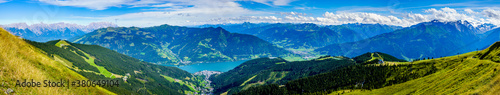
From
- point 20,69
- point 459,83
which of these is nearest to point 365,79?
point 459,83

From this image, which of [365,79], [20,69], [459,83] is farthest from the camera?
[365,79]

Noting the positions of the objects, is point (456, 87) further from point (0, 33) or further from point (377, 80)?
point (0, 33)

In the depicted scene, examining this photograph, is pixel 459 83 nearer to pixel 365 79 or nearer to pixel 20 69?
pixel 365 79

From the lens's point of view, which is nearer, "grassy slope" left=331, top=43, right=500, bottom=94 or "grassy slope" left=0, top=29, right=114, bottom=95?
"grassy slope" left=0, top=29, right=114, bottom=95

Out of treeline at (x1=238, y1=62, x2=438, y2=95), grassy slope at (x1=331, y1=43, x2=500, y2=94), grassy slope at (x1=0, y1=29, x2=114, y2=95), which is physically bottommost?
treeline at (x1=238, y1=62, x2=438, y2=95)

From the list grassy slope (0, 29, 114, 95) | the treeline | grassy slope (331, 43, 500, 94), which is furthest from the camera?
the treeline

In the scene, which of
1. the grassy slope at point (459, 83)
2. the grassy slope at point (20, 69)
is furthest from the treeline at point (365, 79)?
the grassy slope at point (20, 69)

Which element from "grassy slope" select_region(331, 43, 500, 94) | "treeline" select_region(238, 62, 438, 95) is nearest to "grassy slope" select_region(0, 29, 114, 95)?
"grassy slope" select_region(331, 43, 500, 94)

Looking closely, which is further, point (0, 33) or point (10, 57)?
point (0, 33)

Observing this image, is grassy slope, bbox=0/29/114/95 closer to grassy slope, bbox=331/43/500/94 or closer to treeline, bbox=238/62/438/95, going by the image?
grassy slope, bbox=331/43/500/94

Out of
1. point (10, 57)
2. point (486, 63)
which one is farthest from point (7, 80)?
point (486, 63)

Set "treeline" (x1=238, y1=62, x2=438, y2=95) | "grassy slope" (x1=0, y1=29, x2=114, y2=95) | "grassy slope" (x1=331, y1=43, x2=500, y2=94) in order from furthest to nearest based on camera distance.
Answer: "treeline" (x1=238, y1=62, x2=438, y2=95), "grassy slope" (x1=331, y1=43, x2=500, y2=94), "grassy slope" (x1=0, y1=29, x2=114, y2=95)
